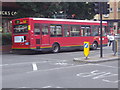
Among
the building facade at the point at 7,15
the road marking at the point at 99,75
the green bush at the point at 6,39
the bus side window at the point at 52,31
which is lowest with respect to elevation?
the road marking at the point at 99,75

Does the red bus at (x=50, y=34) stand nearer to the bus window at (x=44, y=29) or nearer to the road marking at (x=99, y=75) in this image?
the bus window at (x=44, y=29)

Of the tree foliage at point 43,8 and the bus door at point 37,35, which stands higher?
the tree foliage at point 43,8

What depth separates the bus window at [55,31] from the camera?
811 inches

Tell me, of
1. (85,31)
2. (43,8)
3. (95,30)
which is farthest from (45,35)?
(95,30)

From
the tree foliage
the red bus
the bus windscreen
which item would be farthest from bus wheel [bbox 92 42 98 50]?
the bus windscreen

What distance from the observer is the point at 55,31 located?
2091 centimetres

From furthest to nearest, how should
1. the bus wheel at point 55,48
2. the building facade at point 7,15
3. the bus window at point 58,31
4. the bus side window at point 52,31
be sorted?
the building facade at point 7,15, the bus window at point 58,31, the bus wheel at point 55,48, the bus side window at point 52,31

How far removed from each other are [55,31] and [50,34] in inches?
27.0

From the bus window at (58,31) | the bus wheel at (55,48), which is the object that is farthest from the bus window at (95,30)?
the bus wheel at (55,48)

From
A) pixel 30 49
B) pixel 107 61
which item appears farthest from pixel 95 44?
pixel 107 61

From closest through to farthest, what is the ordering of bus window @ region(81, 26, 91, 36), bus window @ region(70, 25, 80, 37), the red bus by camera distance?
the red bus
bus window @ region(70, 25, 80, 37)
bus window @ region(81, 26, 91, 36)

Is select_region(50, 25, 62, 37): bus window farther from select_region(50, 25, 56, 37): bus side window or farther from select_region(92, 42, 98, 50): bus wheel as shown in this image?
select_region(92, 42, 98, 50): bus wheel

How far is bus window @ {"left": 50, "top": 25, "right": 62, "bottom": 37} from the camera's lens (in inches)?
811

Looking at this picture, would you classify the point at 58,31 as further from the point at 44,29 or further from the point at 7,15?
the point at 7,15
